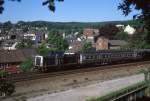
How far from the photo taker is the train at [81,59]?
4201 centimetres

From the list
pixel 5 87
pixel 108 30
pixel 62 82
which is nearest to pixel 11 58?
pixel 62 82

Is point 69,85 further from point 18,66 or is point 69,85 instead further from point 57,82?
point 18,66

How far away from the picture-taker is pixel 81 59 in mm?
48000

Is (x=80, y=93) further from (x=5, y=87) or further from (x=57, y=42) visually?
(x=57, y=42)

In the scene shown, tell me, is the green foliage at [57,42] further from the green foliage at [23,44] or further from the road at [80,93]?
the road at [80,93]

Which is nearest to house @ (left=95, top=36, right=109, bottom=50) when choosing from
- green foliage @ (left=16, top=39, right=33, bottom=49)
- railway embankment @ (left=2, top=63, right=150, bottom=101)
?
green foliage @ (left=16, top=39, right=33, bottom=49)

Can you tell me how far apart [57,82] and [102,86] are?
15.0ft

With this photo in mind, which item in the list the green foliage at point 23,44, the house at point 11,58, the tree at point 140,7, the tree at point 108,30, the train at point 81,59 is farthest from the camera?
the tree at point 108,30

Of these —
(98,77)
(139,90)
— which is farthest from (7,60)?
(139,90)

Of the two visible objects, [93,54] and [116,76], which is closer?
[116,76]

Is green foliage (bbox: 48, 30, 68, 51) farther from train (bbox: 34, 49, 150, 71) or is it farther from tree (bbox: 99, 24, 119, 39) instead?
train (bbox: 34, 49, 150, 71)

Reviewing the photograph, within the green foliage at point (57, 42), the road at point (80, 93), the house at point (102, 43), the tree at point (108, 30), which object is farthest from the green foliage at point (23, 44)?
the road at point (80, 93)

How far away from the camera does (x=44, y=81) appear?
3183cm

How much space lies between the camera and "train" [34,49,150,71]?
42.0m
